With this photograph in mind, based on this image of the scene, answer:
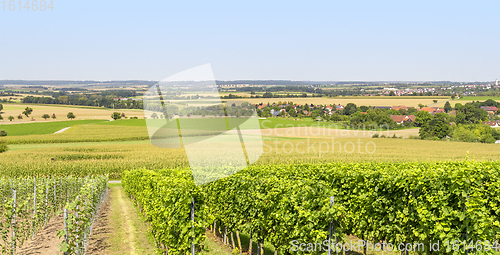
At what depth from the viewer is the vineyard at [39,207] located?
9.36 metres

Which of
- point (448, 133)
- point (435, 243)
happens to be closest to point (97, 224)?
point (435, 243)

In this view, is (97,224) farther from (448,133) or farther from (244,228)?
(448,133)

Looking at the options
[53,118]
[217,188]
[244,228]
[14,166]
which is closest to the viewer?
[244,228]

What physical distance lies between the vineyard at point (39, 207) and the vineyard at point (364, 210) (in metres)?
2.34

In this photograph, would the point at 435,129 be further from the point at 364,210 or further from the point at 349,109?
the point at 364,210

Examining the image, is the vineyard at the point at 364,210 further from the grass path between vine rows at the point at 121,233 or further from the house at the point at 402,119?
the house at the point at 402,119

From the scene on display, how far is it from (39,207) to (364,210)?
435 inches

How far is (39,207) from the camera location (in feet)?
39.6

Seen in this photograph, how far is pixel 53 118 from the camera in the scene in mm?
93312

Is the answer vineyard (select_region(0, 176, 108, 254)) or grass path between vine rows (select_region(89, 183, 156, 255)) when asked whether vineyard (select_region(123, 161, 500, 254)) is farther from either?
grass path between vine rows (select_region(89, 183, 156, 255))

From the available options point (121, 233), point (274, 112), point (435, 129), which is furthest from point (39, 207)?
point (435, 129)

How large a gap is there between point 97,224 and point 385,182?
41.4 feet

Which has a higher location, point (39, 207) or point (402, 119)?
point (39, 207)

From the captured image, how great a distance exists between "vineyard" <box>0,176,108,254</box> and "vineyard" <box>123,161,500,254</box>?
7.66ft
